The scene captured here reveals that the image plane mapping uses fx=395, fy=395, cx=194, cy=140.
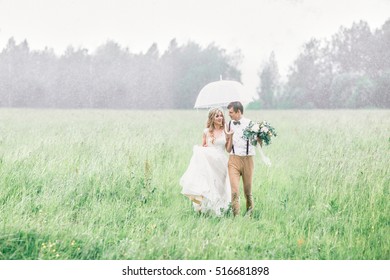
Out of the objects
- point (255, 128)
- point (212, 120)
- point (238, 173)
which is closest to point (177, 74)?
point (212, 120)

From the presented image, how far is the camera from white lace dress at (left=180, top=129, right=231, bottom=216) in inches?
191

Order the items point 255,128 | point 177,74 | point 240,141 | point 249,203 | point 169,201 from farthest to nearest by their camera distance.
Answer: point 177,74, point 169,201, point 249,203, point 240,141, point 255,128

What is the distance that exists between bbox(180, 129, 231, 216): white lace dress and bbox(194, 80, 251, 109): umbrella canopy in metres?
0.42

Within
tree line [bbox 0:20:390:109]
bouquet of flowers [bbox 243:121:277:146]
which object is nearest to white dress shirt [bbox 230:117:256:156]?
bouquet of flowers [bbox 243:121:277:146]

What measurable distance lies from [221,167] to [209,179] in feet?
0.75

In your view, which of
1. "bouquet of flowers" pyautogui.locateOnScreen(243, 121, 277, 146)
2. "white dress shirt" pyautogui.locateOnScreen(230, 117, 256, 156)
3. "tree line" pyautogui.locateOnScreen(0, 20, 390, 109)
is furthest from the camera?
"tree line" pyautogui.locateOnScreen(0, 20, 390, 109)

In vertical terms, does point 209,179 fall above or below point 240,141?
below

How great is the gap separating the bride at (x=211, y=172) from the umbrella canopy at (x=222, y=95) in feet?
0.37

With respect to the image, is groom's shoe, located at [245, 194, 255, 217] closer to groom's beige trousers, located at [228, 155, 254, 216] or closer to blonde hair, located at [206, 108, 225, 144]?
groom's beige trousers, located at [228, 155, 254, 216]

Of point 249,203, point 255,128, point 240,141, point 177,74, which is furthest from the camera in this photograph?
point 177,74

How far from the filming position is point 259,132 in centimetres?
457

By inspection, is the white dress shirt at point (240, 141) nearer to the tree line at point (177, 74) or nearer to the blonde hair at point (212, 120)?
the blonde hair at point (212, 120)

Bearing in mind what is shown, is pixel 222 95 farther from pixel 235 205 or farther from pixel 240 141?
pixel 235 205
